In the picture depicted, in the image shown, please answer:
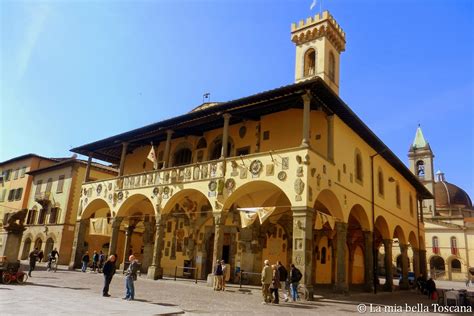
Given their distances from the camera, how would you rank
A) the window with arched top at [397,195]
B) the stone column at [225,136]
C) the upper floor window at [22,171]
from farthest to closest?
the upper floor window at [22,171] → the window with arched top at [397,195] → the stone column at [225,136]

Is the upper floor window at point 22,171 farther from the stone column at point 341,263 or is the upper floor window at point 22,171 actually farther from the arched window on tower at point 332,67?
the stone column at point 341,263

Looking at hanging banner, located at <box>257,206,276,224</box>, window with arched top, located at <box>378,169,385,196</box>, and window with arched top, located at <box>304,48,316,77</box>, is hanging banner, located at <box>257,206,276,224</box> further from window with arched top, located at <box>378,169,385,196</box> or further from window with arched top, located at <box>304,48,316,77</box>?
window with arched top, located at <box>304,48,316,77</box>

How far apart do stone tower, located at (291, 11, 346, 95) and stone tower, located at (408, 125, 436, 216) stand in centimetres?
4465

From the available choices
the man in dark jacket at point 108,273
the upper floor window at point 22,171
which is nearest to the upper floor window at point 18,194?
the upper floor window at point 22,171

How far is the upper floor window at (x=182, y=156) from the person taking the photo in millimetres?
23495

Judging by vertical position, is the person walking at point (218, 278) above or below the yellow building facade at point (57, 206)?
below

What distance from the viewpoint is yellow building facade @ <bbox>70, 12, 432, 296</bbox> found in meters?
Result: 16.5

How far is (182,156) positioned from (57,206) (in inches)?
650

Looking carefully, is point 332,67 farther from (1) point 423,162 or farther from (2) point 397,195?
(1) point 423,162

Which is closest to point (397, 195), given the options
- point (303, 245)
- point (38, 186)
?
point (303, 245)

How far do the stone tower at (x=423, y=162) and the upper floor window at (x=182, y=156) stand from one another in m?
51.4

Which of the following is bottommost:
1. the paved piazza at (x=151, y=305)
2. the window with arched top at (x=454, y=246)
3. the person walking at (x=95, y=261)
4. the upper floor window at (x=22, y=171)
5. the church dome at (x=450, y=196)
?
the paved piazza at (x=151, y=305)

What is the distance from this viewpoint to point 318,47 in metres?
26.0

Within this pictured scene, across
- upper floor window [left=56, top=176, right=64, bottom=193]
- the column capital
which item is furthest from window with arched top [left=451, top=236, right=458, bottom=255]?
upper floor window [left=56, top=176, right=64, bottom=193]
